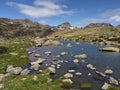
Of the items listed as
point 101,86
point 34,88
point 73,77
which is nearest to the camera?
point 34,88

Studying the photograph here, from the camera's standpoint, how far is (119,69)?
56.8m

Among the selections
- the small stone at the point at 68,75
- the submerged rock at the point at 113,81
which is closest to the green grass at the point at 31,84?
the small stone at the point at 68,75

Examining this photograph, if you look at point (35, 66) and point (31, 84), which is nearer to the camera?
point (31, 84)

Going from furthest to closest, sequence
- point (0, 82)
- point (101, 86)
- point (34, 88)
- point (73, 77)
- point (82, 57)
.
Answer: point (82, 57)
point (73, 77)
point (0, 82)
point (101, 86)
point (34, 88)

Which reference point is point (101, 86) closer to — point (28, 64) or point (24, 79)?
point (24, 79)

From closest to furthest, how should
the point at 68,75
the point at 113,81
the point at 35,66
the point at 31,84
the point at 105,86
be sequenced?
1. the point at 105,86
2. the point at 31,84
3. the point at 113,81
4. the point at 68,75
5. the point at 35,66

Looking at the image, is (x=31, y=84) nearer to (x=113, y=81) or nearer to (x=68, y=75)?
(x=68, y=75)

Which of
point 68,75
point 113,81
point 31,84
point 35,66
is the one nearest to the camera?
point 31,84

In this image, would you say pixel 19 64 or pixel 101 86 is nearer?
pixel 101 86

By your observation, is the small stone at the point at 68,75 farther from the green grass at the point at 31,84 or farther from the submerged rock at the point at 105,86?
the submerged rock at the point at 105,86

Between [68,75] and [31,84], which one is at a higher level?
[31,84]

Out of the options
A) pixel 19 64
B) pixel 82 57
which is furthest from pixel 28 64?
pixel 82 57

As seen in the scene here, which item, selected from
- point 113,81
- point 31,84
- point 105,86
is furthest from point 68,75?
point 31,84

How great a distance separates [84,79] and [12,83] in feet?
55.2
